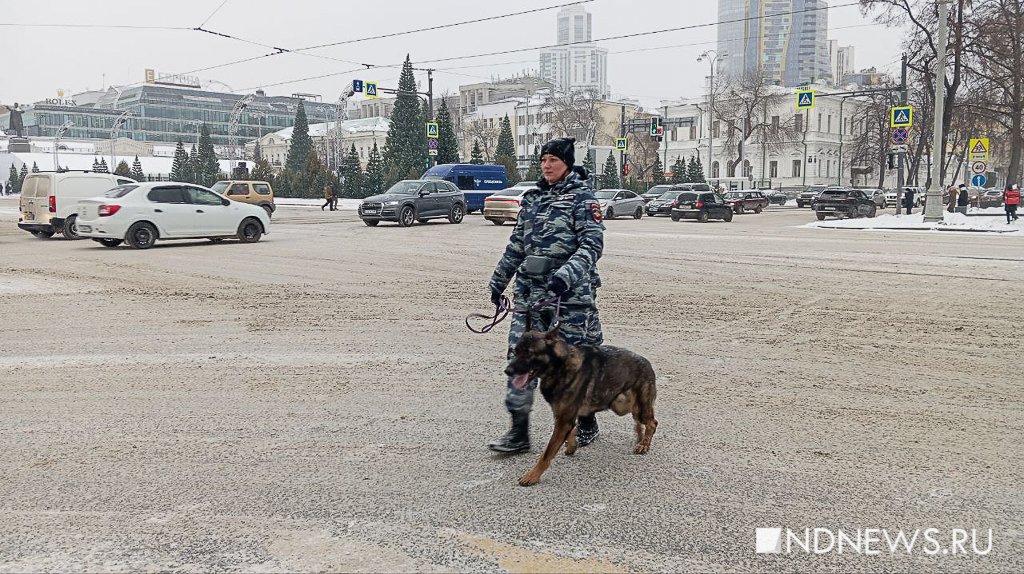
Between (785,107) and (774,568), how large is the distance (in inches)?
3989

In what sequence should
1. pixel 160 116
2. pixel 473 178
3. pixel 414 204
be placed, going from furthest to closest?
pixel 160 116
pixel 473 178
pixel 414 204

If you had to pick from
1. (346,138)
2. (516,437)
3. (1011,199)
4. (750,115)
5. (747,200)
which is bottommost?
(747,200)

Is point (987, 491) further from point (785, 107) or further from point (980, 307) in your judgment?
point (785, 107)

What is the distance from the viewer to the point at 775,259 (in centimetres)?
1628

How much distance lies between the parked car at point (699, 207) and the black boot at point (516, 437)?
3177 centimetres

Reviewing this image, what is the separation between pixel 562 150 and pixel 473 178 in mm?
32891

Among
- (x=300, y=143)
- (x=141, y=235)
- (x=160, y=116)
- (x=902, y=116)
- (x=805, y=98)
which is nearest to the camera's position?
(x=141, y=235)

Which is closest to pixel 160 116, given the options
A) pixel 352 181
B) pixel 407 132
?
pixel 407 132

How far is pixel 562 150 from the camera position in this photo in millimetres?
4297

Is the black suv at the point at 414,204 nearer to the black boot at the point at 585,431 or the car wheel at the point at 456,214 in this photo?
the car wheel at the point at 456,214

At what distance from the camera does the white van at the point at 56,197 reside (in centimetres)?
2045

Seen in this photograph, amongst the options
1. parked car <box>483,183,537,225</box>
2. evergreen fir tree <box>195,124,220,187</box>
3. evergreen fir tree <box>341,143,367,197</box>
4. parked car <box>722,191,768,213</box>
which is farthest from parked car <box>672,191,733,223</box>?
evergreen fir tree <box>195,124,220,187</box>

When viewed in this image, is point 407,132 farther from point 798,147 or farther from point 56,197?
point 798,147

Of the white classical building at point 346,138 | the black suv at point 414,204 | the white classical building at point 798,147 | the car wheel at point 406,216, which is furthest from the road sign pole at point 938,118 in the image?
the white classical building at point 346,138
